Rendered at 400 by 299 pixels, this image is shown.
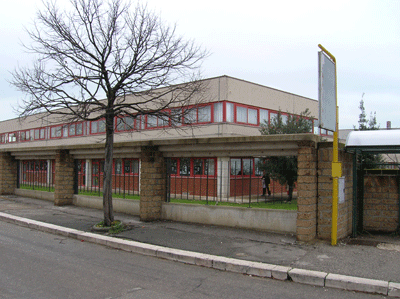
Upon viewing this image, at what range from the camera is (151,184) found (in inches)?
469

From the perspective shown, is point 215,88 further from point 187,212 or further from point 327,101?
point 327,101

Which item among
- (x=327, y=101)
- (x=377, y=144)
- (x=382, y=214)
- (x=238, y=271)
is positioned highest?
(x=327, y=101)

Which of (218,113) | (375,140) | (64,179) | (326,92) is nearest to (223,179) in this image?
(326,92)

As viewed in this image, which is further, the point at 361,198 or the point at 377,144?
the point at 361,198

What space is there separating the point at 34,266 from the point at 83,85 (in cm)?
572

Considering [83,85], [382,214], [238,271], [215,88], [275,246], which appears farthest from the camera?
[215,88]

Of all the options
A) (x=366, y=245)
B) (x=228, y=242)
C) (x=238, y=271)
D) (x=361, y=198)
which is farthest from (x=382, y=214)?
(x=238, y=271)

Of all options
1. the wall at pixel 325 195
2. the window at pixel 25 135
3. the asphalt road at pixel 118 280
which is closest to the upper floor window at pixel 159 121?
the asphalt road at pixel 118 280

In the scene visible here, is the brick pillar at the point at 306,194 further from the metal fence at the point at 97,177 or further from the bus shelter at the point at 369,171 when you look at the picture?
the metal fence at the point at 97,177

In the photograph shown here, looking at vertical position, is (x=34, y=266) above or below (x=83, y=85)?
below

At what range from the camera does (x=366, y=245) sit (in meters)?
8.52

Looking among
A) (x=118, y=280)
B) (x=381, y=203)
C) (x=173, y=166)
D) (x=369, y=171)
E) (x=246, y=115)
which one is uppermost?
(x=246, y=115)

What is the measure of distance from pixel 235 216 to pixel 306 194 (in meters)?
2.49

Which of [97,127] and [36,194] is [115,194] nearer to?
[36,194]
